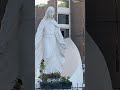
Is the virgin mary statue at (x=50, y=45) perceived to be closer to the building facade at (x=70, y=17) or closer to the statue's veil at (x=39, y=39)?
the statue's veil at (x=39, y=39)

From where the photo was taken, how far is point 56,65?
7047 mm

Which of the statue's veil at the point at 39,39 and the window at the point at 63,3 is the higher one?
the window at the point at 63,3

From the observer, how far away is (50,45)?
7.04 meters

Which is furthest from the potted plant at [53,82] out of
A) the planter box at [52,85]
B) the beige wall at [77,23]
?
the beige wall at [77,23]

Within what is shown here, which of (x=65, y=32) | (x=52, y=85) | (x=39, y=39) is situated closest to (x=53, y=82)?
(x=52, y=85)

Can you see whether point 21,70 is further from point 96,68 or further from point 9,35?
point 96,68

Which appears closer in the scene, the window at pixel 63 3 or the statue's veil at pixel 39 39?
the statue's veil at pixel 39 39

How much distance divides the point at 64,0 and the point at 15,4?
4555mm

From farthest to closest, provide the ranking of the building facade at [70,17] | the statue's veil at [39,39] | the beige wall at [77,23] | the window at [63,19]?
the window at [63,19], the beige wall at [77,23], the building facade at [70,17], the statue's veil at [39,39]

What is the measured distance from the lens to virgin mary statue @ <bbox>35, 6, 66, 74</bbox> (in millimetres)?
6953

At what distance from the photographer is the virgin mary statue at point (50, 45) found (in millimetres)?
6953

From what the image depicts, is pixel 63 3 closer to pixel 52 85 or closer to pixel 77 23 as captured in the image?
pixel 77 23

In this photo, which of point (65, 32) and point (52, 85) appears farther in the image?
point (65, 32)

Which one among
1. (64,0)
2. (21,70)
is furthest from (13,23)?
(64,0)
